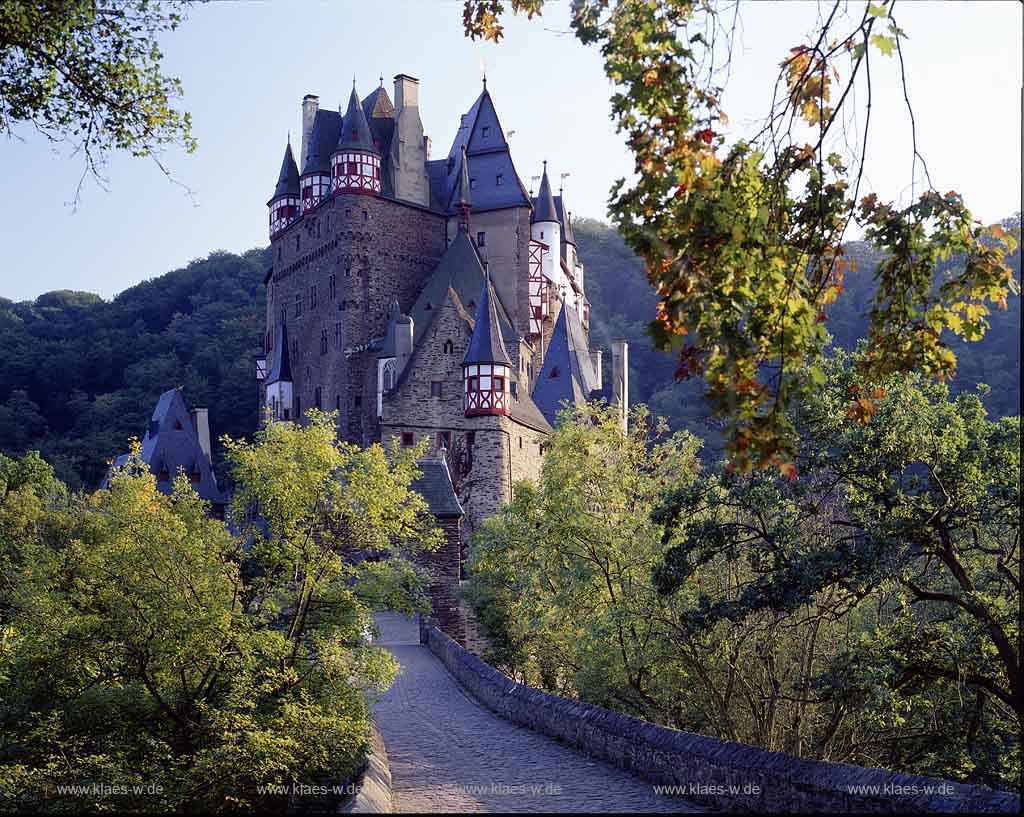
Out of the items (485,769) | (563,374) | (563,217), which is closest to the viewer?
(485,769)

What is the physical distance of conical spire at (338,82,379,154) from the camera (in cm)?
5566

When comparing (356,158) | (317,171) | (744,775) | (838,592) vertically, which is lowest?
(744,775)

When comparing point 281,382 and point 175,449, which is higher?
point 281,382

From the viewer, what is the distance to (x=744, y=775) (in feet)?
33.3

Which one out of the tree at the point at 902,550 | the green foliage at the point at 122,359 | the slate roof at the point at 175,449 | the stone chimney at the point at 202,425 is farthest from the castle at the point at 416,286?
the tree at the point at 902,550

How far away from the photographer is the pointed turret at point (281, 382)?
192ft

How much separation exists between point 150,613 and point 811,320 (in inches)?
392

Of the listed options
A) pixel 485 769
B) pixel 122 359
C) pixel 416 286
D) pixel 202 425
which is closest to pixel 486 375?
pixel 416 286

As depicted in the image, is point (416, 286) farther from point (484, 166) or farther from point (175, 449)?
point (175, 449)

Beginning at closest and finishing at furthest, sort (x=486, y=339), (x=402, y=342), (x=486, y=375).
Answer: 1. (x=486, y=375)
2. (x=486, y=339)
3. (x=402, y=342)

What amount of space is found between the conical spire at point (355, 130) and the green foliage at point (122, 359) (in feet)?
89.7

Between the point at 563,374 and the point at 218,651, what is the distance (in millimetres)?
40748

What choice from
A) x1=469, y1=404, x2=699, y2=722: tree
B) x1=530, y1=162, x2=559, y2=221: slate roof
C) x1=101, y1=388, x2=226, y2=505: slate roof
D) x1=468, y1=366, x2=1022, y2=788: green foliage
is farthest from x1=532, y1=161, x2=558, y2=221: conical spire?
x1=468, y1=366, x2=1022, y2=788: green foliage

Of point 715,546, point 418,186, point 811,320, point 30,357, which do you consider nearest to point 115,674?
point 715,546
